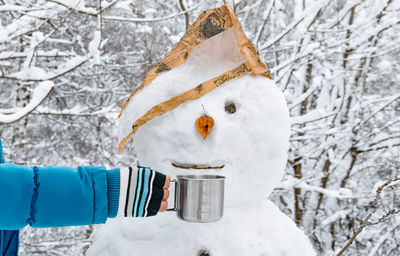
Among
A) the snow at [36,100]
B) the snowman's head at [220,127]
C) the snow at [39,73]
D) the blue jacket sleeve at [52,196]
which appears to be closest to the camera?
the blue jacket sleeve at [52,196]

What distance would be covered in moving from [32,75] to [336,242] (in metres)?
4.28

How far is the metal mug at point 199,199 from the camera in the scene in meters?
1.09

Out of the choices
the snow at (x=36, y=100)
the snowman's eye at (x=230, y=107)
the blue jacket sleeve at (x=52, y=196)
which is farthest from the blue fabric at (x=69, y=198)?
the snow at (x=36, y=100)

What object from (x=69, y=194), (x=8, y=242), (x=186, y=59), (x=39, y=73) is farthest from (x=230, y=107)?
(x=39, y=73)

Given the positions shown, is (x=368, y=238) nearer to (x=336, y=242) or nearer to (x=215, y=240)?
(x=336, y=242)

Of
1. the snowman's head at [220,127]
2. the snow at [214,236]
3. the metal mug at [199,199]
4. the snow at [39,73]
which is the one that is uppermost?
the snow at [39,73]

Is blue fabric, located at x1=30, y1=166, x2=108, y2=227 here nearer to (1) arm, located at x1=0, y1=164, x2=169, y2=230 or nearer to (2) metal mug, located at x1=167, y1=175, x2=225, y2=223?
(1) arm, located at x1=0, y1=164, x2=169, y2=230

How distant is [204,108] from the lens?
1.33 meters

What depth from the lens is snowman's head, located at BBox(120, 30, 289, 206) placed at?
1326 mm

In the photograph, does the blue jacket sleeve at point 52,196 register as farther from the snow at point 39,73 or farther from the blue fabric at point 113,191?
the snow at point 39,73

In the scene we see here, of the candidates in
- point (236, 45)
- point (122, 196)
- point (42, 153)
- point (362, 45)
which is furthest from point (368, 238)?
point (42, 153)

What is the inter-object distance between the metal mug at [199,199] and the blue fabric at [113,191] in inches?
7.7

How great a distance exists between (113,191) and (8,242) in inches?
19.0

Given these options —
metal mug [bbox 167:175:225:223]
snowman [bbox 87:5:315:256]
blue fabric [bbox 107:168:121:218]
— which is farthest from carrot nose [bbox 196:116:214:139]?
blue fabric [bbox 107:168:121:218]
